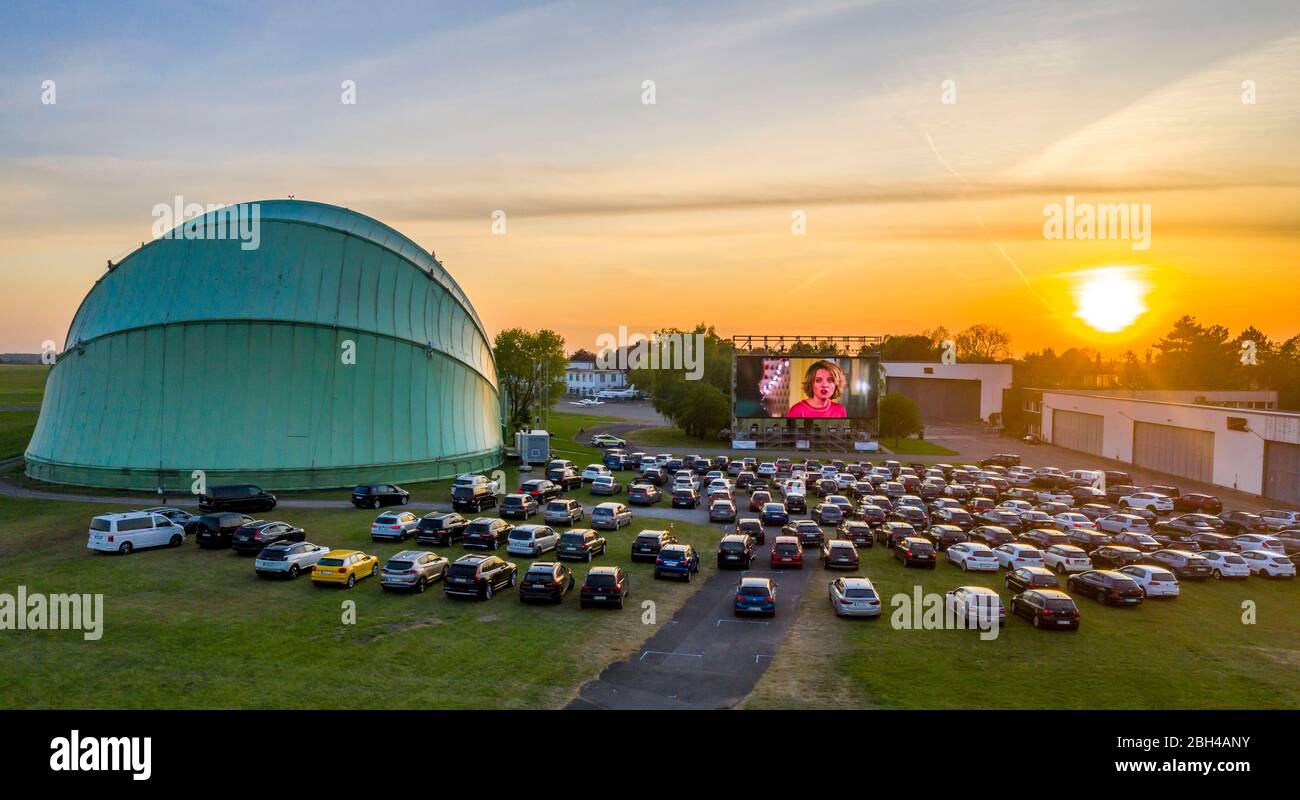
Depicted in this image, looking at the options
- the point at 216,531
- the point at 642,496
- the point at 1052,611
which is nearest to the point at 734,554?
the point at 1052,611

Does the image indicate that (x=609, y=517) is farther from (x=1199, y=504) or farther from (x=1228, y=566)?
(x=1199, y=504)

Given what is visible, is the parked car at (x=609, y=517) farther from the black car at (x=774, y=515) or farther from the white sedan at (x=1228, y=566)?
the white sedan at (x=1228, y=566)

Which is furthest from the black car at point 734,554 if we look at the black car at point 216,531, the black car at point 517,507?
the black car at point 216,531

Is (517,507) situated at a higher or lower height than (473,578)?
lower

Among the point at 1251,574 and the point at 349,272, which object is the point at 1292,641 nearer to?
the point at 1251,574

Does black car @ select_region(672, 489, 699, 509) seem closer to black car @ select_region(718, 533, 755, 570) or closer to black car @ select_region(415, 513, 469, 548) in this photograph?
black car @ select_region(718, 533, 755, 570)
